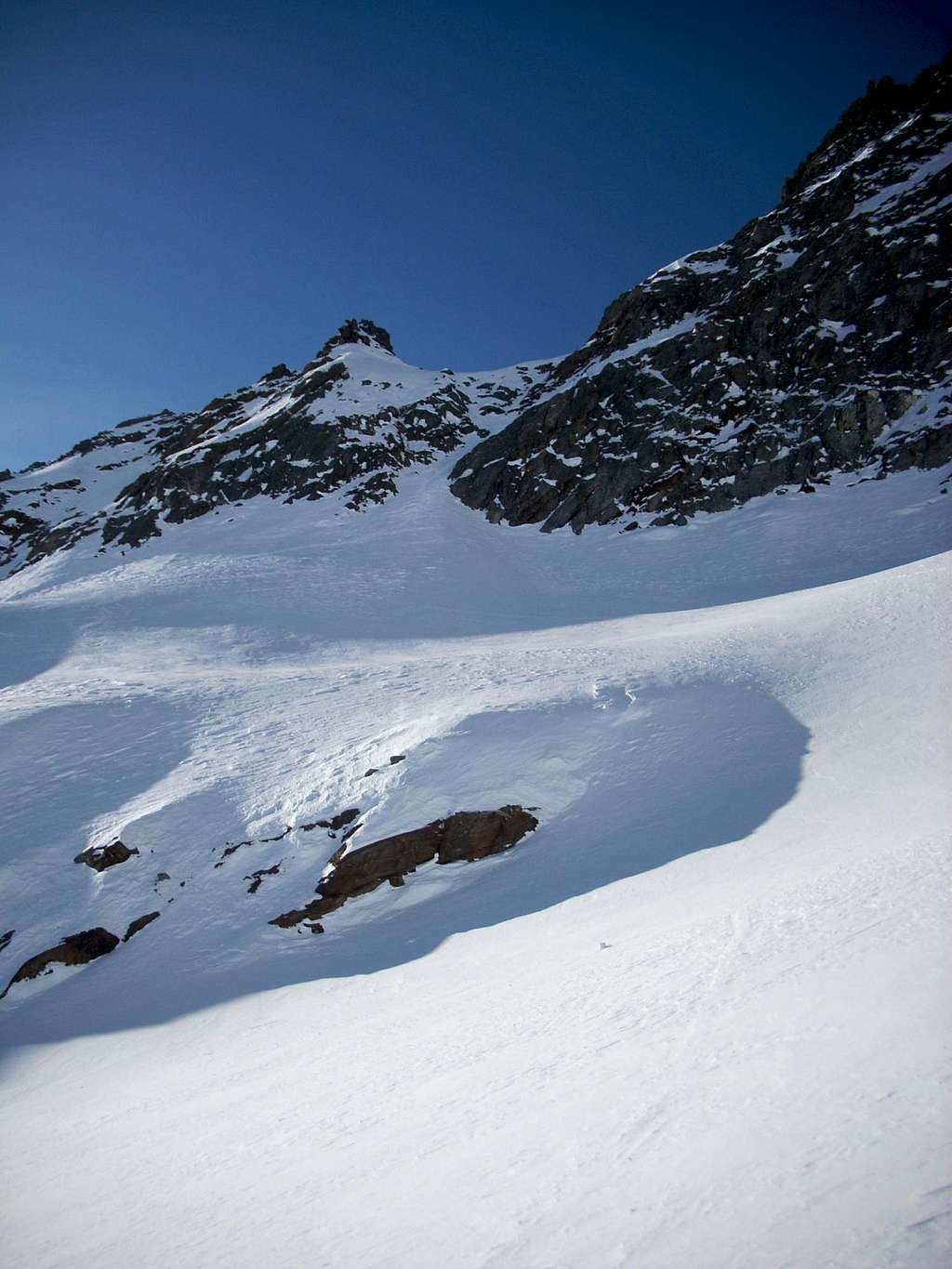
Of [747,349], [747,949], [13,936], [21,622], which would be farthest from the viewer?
[747,349]

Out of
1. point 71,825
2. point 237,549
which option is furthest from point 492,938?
point 237,549

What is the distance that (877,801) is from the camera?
9.27 m

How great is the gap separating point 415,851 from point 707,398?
4110cm

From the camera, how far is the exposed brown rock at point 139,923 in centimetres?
1173

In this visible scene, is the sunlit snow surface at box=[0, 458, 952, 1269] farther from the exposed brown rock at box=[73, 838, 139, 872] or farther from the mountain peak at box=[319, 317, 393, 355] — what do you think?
the mountain peak at box=[319, 317, 393, 355]

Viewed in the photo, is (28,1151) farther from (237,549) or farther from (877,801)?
(237,549)

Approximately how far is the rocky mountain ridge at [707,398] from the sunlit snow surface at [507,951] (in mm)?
16176

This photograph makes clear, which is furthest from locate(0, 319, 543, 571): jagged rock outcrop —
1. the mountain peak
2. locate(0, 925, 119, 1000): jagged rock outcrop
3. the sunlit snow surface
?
locate(0, 925, 119, 1000): jagged rock outcrop

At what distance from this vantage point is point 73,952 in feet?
37.6

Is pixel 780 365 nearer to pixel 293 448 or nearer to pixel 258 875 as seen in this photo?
pixel 293 448

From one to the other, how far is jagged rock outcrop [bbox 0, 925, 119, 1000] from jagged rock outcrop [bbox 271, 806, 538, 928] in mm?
3335

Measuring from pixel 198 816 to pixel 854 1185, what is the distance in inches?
533

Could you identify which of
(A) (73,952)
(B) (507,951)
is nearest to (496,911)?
(B) (507,951)

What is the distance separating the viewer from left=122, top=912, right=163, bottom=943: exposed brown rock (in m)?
11.7
